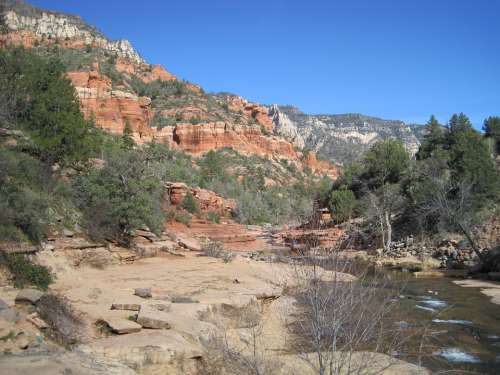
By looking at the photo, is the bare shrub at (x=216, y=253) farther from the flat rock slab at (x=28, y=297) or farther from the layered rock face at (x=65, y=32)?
the layered rock face at (x=65, y=32)

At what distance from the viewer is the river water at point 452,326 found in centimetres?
831

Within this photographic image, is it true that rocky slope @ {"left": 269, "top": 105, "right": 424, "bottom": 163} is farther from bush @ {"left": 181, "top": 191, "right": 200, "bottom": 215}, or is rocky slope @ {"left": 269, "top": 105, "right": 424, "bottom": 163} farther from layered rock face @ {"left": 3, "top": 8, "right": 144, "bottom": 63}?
bush @ {"left": 181, "top": 191, "right": 200, "bottom": 215}

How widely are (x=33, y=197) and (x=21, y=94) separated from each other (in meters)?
10.5

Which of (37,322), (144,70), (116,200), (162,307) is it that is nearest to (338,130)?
(144,70)

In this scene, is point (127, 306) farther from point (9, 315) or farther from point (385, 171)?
point (385, 171)

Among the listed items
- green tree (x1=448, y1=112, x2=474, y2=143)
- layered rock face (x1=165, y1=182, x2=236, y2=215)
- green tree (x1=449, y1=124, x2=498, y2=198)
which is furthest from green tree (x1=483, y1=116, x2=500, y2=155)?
layered rock face (x1=165, y1=182, x2=236, y2=215)

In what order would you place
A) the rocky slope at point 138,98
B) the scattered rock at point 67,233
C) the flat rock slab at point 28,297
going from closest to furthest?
the flat rock slab at point 28,297
the scattered rock at point 67,233
the rocky slope at point 138,98

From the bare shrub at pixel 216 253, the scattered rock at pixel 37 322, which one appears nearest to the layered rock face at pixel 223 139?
the bare shrub at pixel 216 253

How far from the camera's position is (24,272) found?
9.92 metres

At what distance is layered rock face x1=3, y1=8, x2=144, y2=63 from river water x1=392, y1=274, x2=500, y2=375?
8448 cm

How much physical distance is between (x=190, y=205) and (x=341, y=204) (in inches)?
606

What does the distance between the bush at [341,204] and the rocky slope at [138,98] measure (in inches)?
1396

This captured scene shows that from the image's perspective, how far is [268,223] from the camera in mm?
54438

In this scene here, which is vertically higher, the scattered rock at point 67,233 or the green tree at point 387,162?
the green tree at point 387,162
